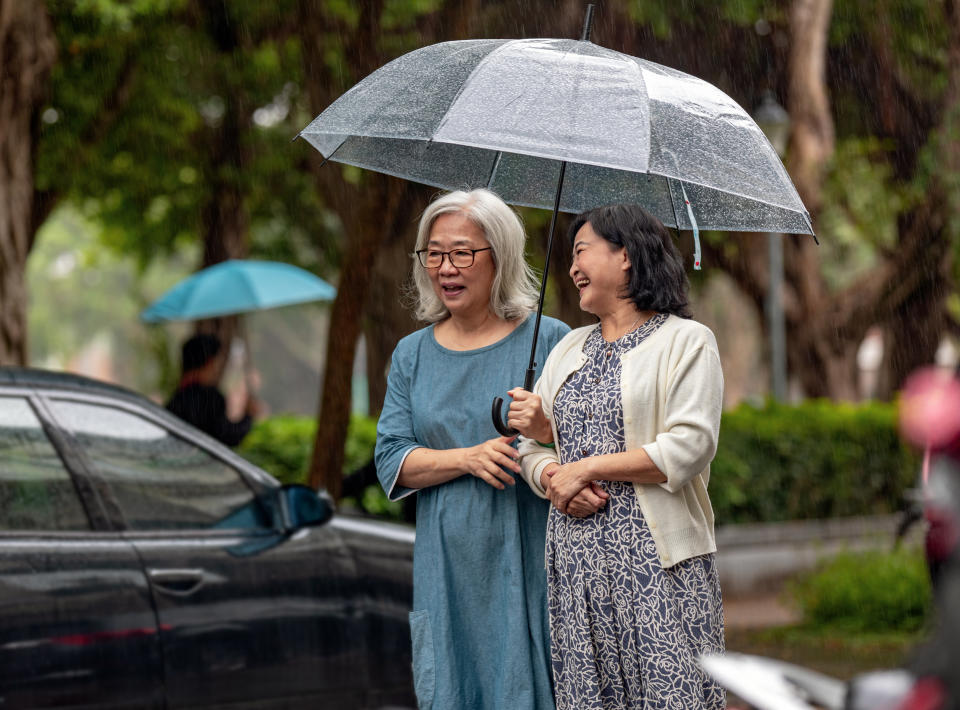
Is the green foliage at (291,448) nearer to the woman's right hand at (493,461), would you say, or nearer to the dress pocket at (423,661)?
the dress pocket at (423,661)

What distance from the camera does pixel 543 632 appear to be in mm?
3693

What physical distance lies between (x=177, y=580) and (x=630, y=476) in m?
1.92

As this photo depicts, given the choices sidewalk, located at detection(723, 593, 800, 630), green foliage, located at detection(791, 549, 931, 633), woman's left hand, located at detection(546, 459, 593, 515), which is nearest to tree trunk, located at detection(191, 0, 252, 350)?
sidewalk, located at detection(723, 593, 800, 630)

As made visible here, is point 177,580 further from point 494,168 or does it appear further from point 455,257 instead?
point 494,168

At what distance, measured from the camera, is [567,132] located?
11.5 feet

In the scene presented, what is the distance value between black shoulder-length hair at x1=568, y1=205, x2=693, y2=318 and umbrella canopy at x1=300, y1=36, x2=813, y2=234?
151mm

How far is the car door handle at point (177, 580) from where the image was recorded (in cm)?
459

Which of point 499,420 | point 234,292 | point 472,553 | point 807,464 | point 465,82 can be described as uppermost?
point 465,82

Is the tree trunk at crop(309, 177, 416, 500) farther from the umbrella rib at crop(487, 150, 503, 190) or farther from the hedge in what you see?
the hedge

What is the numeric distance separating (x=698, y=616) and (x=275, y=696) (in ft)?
6.43

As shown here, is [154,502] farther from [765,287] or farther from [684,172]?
[765,287]

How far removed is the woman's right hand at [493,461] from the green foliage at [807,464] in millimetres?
9235

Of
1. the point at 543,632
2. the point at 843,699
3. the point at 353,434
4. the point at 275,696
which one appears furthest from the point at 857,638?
the point at 843,699

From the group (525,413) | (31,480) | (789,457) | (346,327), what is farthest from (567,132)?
(789,457)
